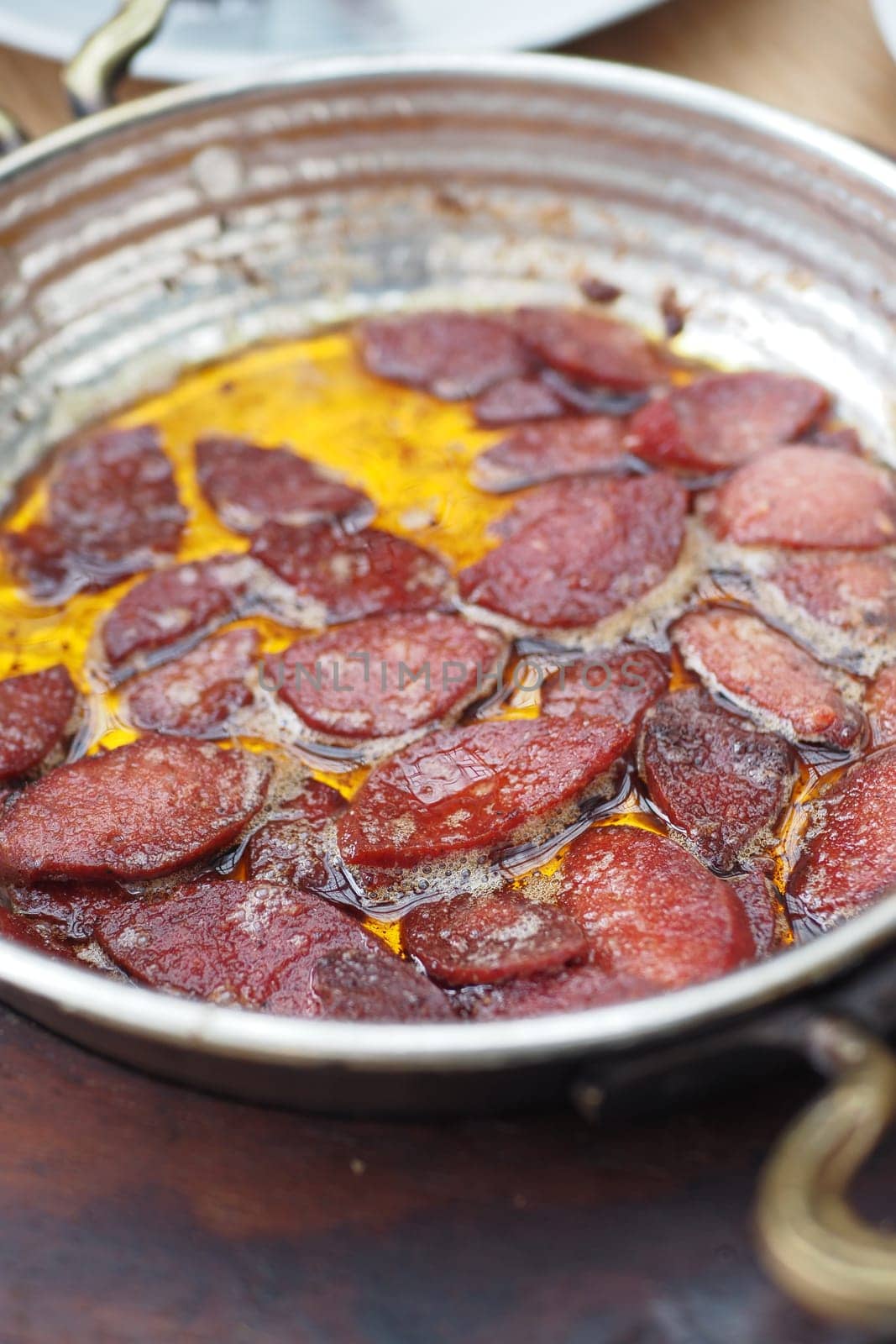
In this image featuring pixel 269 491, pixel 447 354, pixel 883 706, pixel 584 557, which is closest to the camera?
pixel 883 706

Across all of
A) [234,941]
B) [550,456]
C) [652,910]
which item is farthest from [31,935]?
[550,456]

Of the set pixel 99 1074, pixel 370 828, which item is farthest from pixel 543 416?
pixel 99 1074

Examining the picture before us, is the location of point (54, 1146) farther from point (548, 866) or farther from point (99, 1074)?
point (548, 866)

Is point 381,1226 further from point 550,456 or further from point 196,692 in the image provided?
point 550,456

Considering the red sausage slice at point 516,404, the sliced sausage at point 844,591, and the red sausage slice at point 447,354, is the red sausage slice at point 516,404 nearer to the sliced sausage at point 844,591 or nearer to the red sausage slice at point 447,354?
the red sausage slice at point 447,354

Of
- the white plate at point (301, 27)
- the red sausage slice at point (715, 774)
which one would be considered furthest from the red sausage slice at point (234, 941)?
the white plate at point (301, 27)

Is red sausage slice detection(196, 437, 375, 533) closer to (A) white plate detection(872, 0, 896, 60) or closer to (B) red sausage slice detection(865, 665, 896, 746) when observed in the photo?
(B) red sausage slice detection(865, 665, 896, 746)
